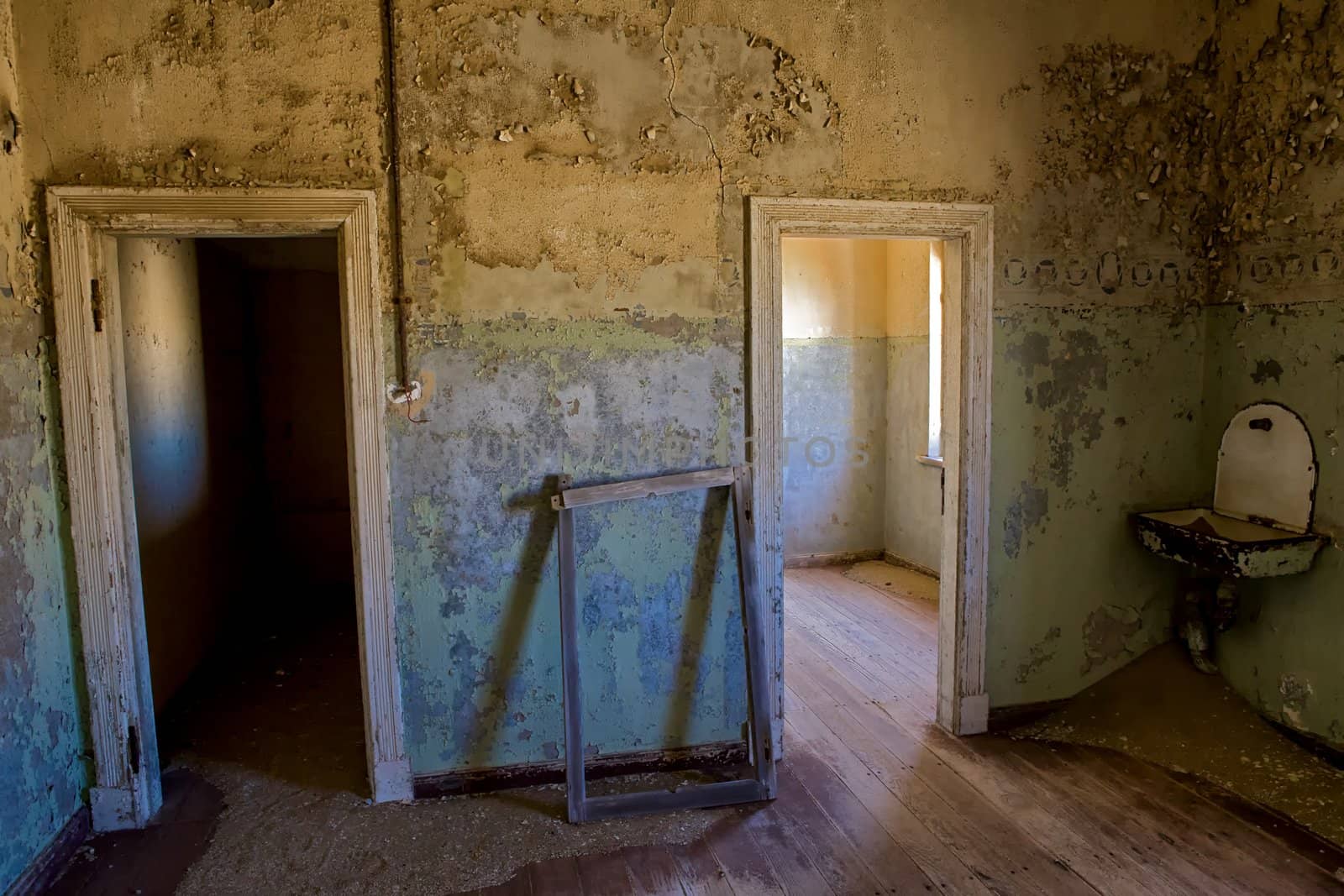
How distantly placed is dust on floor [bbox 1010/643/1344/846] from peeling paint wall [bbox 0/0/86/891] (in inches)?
134

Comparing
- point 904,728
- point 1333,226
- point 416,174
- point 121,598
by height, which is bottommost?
point 904,728

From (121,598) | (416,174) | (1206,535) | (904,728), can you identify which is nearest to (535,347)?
(416,174)

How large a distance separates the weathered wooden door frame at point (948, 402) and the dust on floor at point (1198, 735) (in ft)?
1.47

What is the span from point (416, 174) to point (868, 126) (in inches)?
63.5

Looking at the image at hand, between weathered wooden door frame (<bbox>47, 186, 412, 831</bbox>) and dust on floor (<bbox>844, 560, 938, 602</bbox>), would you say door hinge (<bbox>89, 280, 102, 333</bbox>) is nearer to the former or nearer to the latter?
weathered wooden door frame (<bbox>47, 186, 412, 831</bbox>)

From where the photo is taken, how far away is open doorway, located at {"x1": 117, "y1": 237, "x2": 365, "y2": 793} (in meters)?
3.50

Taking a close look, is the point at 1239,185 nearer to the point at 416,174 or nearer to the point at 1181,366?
the point at 1181,366

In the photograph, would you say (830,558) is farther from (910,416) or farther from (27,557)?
(27,557)

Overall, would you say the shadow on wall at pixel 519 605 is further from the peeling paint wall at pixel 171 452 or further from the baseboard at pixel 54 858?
the peeling paint wall at pixel 171 452

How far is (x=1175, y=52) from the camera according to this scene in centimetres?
328

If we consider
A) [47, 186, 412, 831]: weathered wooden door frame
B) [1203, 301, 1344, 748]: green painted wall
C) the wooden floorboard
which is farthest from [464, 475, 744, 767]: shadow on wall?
[1203, 301, 1344, 748]: green painted wall

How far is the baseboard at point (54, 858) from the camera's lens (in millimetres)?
2402

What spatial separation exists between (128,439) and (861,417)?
15.4 ft

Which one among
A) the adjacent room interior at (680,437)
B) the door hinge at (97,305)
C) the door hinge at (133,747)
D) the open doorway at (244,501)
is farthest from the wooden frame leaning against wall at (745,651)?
the door hinge at (97,305)
